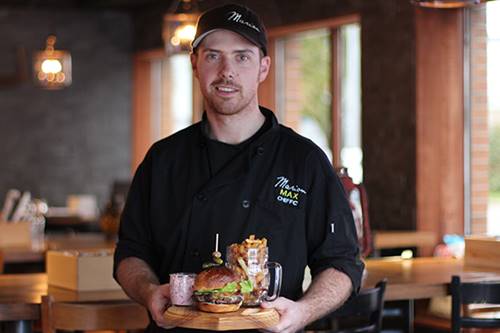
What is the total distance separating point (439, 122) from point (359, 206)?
3.41 metres

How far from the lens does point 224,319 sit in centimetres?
217

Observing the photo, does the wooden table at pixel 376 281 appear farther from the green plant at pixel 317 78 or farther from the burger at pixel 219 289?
the green plant at pixel 317 78

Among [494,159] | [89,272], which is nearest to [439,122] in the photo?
[494,159]

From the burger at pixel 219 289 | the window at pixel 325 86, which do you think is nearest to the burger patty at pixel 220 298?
the burger at pixel 219 289

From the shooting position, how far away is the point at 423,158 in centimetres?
729

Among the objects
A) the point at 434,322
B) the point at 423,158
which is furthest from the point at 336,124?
the point at 434,322

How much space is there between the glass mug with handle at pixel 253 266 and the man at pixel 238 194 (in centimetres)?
17

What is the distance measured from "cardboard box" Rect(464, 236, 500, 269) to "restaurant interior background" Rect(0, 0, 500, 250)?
8.51 ft

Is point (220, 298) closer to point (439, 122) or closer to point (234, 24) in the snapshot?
point (234, 24)

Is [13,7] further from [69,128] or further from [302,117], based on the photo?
[302,117]

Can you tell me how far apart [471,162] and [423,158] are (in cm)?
33

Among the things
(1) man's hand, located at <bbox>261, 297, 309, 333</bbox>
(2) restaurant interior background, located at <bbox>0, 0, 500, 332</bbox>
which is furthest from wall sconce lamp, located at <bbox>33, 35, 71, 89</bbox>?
(1) man's hand, located at <bbox>261, 297, 309, 333</bbox>

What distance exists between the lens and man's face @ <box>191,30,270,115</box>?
2.52 m

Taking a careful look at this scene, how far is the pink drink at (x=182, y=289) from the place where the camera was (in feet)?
7.58
